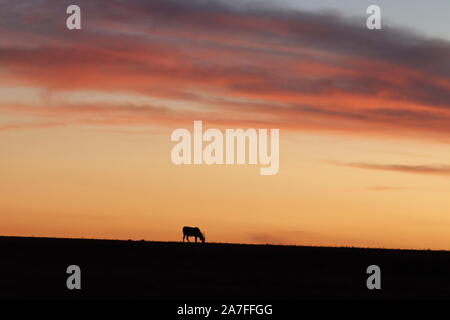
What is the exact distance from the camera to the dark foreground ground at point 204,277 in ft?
105

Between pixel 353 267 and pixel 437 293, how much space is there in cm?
1307

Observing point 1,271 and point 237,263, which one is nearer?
point 1,271

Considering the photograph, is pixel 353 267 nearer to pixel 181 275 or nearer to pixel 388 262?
pixel 388 262

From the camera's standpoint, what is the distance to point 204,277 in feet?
124

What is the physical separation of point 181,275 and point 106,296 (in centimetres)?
823

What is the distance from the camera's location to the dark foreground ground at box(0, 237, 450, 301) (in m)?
32.2

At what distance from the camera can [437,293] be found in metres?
35.3

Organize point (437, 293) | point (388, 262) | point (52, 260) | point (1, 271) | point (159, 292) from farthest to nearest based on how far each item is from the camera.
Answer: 1. point (388, 262)
2. point (52, 260)
3. point (1, 271)
4. point (437, 293)
5. point (159, 292)

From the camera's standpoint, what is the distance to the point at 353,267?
4828 centimetres
